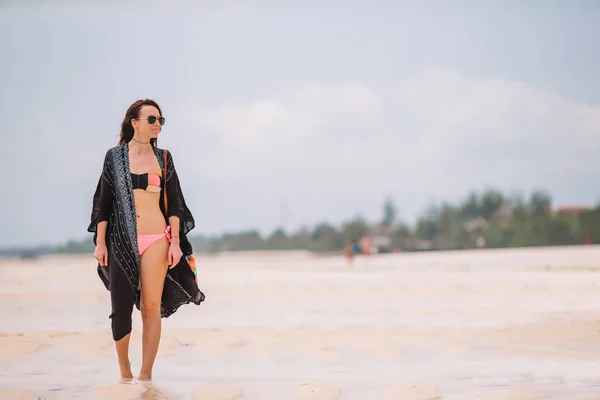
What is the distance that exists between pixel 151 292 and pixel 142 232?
1.19 feet

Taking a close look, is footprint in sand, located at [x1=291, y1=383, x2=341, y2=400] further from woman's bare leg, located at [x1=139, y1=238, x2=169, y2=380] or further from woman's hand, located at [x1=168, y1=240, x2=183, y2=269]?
woman's hand, located at [x1=168, y1=240, x2=183, y2=269]

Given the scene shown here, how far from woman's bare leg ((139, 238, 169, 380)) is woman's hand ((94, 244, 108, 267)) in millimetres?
215

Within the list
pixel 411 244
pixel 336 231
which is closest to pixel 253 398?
pixel 411 244

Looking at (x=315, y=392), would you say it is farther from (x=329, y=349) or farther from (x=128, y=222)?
(x=329, y=349)

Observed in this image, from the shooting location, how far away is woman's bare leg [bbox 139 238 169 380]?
599 cm

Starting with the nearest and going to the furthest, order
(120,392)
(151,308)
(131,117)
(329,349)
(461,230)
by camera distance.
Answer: (120,392), (151,308), (131,117), (329,349), (461,230)

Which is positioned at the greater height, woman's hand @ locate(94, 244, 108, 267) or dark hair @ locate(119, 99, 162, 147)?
dark hair @ locate(119, 99, 162, 147)

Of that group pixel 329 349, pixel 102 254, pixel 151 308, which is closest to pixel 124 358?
pixel 151 308

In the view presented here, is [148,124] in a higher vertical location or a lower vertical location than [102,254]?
higher

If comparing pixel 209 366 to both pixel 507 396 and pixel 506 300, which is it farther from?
pixel 506 300

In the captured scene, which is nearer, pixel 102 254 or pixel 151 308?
pixel 102 254

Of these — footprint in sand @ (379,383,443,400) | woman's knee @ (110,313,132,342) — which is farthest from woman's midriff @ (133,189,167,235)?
footprint in sand @ (379,383,443,400)

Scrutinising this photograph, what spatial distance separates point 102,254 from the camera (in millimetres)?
5969

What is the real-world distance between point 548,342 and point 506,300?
536cm
